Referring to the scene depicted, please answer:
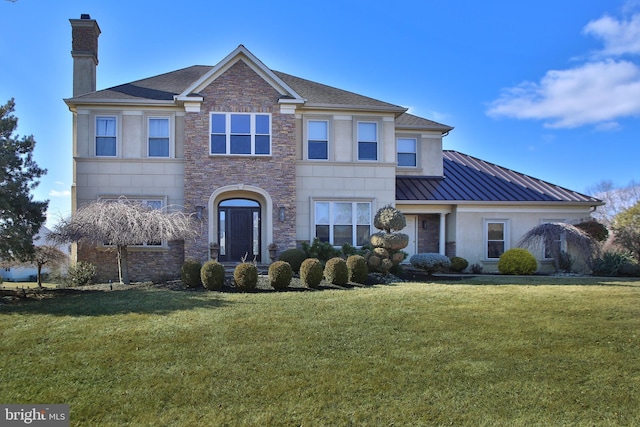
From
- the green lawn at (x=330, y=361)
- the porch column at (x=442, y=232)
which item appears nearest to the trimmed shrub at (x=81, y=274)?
the green lawn at (x=330, y=361)

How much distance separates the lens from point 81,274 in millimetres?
16750

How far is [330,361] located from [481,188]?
51.4 ft

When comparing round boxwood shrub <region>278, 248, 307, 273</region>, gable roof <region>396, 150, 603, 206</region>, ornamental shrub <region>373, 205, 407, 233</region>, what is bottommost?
round boxwood shrub <region>278, 248, 307, 273</region>

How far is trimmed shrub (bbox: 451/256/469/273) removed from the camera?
62.8 feet

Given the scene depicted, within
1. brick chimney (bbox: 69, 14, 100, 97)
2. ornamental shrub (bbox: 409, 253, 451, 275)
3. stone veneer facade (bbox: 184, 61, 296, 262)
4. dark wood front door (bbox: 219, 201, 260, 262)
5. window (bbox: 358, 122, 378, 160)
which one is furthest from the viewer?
brick chimney (bbox: 69, 14, 100, 97)

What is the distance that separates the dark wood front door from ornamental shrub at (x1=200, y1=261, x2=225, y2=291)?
4951 millimetres

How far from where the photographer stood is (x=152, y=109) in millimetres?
17922

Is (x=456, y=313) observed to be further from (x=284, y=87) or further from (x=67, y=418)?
(x=284, y=87)

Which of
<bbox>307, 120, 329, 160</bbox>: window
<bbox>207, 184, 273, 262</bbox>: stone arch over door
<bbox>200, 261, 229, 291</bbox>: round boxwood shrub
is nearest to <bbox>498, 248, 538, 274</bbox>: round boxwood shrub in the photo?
<bbox>307, 120, 329, 160</bbox>: window

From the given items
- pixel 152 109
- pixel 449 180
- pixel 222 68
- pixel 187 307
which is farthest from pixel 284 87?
pixel 187 307

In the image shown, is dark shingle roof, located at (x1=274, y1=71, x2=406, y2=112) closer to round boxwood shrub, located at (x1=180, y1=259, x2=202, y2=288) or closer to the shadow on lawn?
round boxwood shrub, located at (x1=180, y1=259, x2=202, y2=288)

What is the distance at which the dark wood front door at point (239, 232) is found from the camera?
18266 mm

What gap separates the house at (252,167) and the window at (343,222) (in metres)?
0.04

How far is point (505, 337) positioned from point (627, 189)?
5066 cm
